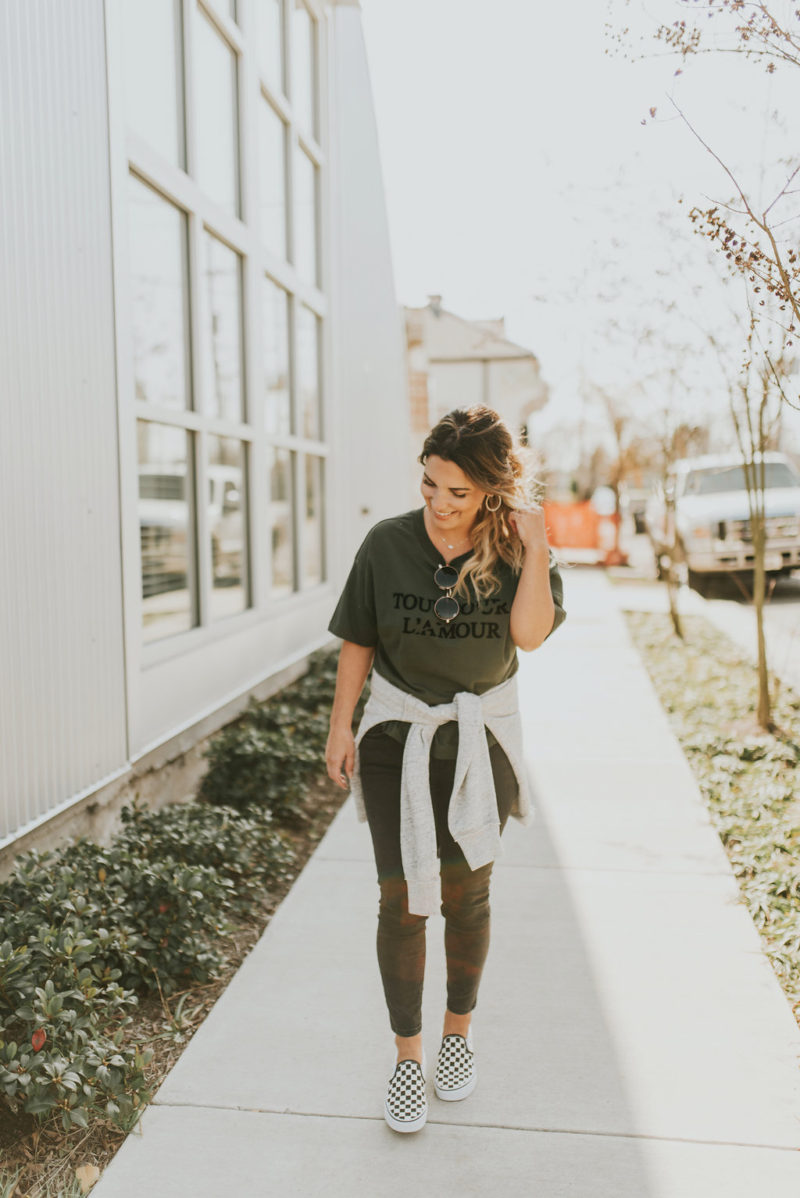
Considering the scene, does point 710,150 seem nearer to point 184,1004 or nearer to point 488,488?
point 488,488

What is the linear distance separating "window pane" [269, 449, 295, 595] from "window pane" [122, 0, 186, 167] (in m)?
2.34

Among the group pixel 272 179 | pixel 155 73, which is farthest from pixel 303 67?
pixel 155 73

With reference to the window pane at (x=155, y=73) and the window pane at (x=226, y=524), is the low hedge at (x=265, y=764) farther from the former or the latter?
the window pane at (x=155, y=73)

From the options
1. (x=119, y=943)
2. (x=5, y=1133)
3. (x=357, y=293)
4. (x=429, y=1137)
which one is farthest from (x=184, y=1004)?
(x=357, y=293)

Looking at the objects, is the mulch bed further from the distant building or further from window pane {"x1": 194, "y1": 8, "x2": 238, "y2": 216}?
the distant building

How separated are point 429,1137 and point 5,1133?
1.02 metres

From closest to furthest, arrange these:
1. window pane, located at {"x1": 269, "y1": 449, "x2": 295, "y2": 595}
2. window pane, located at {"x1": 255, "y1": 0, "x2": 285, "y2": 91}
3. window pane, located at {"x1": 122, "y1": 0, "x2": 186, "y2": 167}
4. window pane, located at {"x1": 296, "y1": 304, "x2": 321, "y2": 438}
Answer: window pane, located at {"x1": 122, "y1": 0, "x2": 186, "y2": 167}
window pane, located at {"x1": 255, "y1": 0, "x2": 285, "y2": 91}
window pane, located at {"x1": 269, "y1": 449, "x2": 295, "y2": 595}
window pane, located at {"x1": 296, "y1": 304, "x2": 321, "y2": 438}

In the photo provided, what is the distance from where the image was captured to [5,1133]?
98.9 inches

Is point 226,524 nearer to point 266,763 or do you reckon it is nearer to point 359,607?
point 266,763

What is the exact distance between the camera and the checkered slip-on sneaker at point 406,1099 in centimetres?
253

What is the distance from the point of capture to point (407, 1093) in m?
2.55

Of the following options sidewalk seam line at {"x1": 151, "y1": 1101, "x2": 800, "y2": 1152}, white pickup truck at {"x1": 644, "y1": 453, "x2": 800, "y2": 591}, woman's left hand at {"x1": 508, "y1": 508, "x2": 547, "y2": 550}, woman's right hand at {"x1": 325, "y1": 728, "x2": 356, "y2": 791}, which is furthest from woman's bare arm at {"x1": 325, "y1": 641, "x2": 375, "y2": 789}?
white pickup truck at {"x1": 644, "y1": 453, "x2": 800, "y2": 591}

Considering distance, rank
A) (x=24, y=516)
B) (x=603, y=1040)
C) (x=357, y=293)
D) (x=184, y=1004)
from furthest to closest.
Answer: (x=357, y=293) < (x=24, y=516) < (x=184, y=1004) < (x=603, y=1040)

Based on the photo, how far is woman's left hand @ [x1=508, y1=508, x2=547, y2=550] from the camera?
2.50 m
